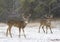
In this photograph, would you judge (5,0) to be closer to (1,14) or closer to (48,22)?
(1,14)

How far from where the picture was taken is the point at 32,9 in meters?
29.1

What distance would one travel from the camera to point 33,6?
28875 millimetres

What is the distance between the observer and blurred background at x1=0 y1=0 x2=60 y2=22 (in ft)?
92.2

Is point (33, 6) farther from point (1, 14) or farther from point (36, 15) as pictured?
point (1, 14)

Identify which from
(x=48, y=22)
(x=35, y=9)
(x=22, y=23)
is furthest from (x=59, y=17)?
(x=22, y=23)

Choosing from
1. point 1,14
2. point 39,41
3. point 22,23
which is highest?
point 1,14

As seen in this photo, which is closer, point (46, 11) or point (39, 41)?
point (39, 41)

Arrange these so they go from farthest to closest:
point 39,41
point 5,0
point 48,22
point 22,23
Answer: point 5,0, point 48,22, point 22,23, point 39,41

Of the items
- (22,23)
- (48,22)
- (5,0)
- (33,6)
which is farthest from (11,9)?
(22,23)

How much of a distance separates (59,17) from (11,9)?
6.34 metres

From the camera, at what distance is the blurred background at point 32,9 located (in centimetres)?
2811

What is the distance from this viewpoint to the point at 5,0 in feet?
102

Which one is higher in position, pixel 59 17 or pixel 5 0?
pixel 5 0

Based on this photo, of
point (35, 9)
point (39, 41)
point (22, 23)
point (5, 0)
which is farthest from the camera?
point (5, 0)
